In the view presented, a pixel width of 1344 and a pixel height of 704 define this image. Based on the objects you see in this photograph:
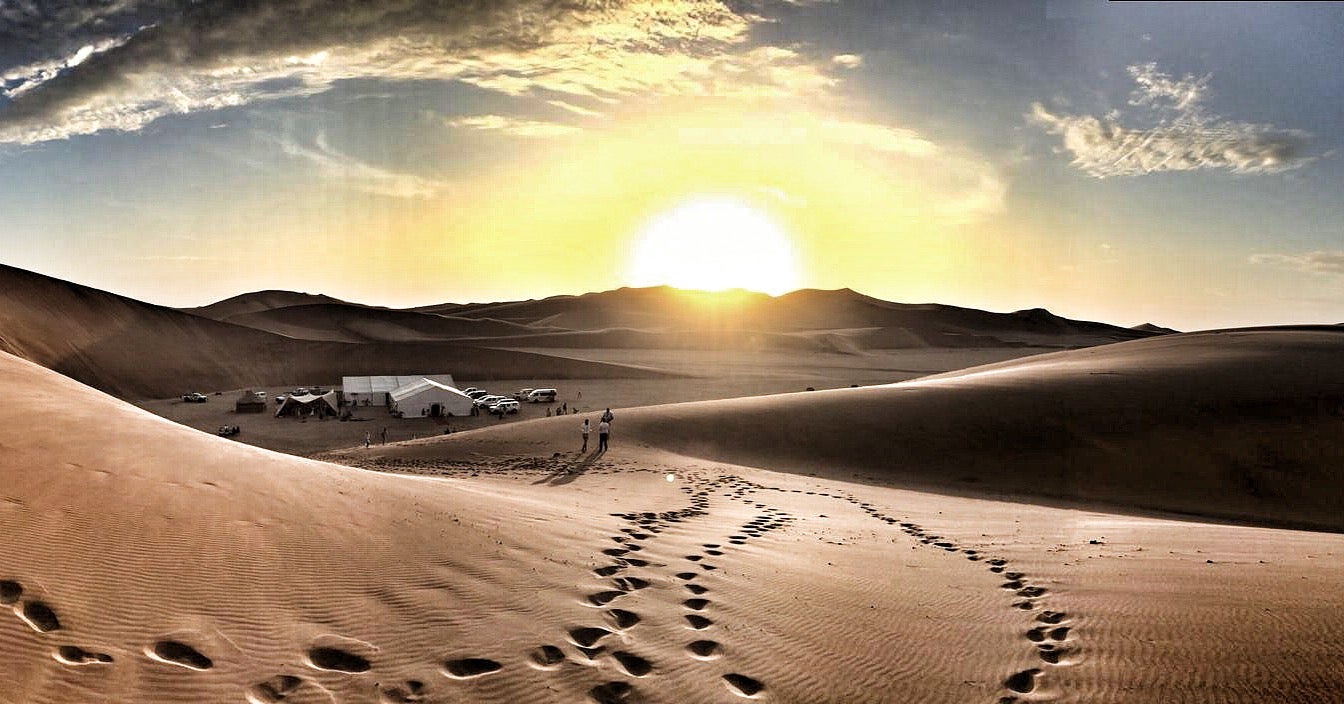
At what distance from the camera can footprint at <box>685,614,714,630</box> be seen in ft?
21.5

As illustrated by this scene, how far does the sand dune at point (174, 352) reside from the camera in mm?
53094

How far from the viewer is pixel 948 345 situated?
14250 cm

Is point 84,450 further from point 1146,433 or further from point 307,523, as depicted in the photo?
point 1146,433

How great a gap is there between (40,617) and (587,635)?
12.6ft

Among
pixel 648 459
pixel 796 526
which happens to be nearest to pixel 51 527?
pixel 796 526

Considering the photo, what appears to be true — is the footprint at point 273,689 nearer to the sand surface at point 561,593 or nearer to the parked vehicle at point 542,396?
the sand surface at point 561,593

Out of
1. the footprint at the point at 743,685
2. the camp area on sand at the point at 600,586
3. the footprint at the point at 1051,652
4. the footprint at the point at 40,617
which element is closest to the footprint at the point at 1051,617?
the camp area on sand at the point at 600,586

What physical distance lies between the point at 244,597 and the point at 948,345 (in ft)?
486

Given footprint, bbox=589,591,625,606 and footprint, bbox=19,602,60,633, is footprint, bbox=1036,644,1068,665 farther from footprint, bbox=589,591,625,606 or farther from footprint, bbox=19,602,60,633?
footprint, bbox=19,602,60,633

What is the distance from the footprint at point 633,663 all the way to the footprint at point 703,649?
0.46 m

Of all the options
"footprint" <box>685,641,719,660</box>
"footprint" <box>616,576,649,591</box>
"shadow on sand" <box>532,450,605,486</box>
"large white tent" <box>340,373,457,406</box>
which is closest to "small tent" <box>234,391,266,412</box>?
"large white tent" <box>340,373,457,406</box>

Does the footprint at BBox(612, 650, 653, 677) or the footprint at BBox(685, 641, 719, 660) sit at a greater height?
the footprint at BBox(612, 650, 653, 677)

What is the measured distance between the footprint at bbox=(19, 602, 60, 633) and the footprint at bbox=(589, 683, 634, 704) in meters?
3.67

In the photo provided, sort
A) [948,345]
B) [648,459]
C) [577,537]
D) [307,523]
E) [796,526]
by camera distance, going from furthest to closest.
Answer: [948,345], [648,459], [796,526], [577,537], [307,523]
